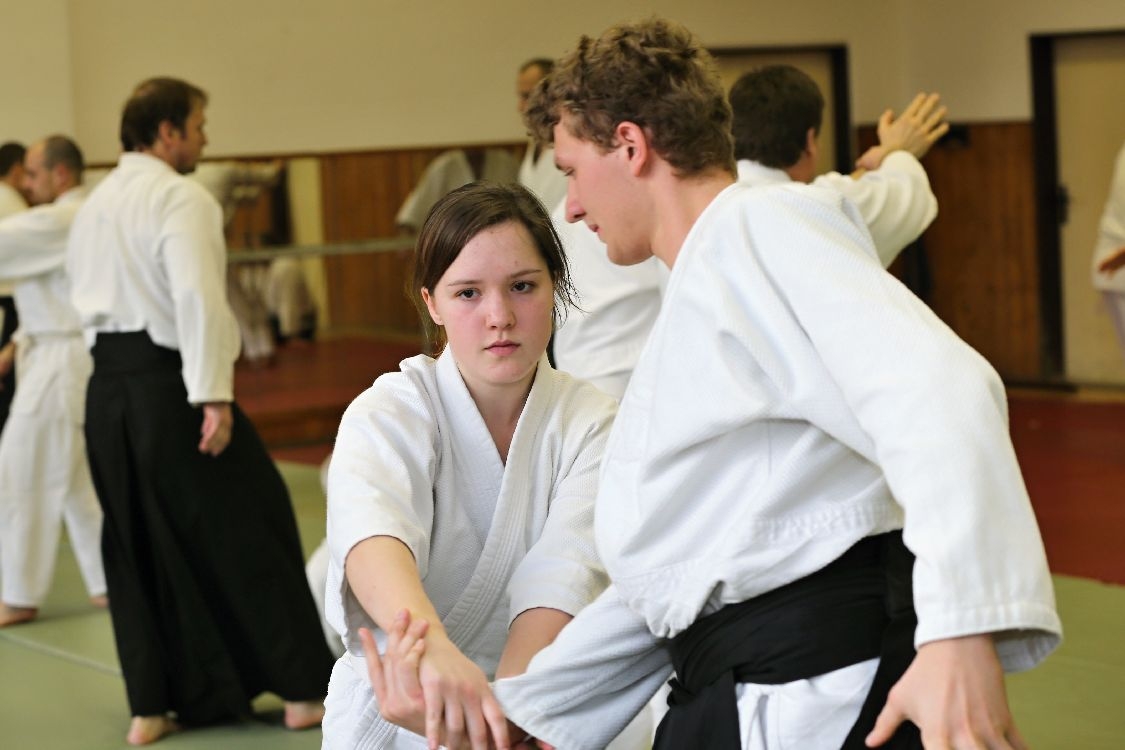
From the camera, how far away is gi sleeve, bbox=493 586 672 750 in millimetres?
1609

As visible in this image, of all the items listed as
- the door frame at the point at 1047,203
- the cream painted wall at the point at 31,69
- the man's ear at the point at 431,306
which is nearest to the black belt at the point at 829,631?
the man's ear at the point at 431,306

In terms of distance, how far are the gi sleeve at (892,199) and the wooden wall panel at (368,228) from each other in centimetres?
524

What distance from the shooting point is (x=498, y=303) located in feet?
6.01

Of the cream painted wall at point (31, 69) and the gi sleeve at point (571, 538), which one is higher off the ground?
the cream painted wall at point (31, 69)

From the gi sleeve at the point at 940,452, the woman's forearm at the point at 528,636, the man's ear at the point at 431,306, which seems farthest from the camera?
the man's ear at the point at 431,306

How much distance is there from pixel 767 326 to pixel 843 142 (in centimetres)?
847

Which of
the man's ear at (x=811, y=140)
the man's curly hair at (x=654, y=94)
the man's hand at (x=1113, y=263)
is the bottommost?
the man's hand at (x=1113, y=263)

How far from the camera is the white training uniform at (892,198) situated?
121 inches

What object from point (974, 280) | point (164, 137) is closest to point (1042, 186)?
point (974, 280)

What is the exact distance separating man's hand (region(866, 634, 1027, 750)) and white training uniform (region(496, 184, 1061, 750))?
0.08 feet

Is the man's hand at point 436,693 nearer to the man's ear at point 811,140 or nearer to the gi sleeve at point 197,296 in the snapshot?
the man's ear at point 811,140

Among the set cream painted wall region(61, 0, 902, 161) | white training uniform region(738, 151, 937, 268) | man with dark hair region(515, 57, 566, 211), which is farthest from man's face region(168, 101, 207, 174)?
cream painted wall region(61, 0, 902, 161)

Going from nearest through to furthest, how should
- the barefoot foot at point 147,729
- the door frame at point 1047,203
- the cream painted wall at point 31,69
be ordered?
the barefoot foot at point 147,729, the cream painted wall at point 31,69, the door frame at point 1047,203

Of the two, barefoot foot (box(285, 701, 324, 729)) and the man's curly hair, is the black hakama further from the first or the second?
the man's curly hair
